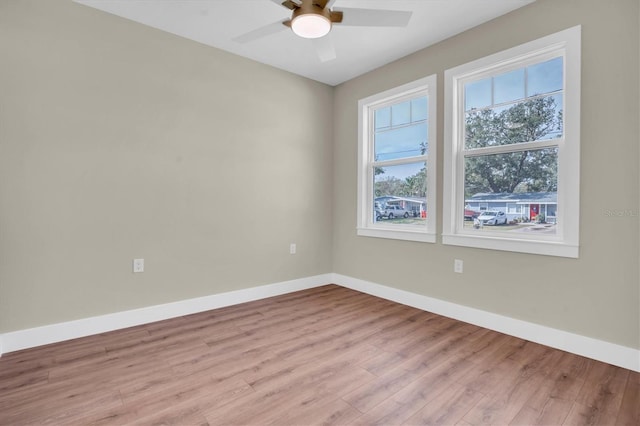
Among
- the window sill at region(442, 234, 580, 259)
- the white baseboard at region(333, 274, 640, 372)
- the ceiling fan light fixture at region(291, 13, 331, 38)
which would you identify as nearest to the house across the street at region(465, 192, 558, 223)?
the window sill at region(442, 234, 580, 259)

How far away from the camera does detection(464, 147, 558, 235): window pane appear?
2549 millimetres

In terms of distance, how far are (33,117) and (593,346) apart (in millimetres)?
4413

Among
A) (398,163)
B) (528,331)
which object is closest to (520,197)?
(528,331)

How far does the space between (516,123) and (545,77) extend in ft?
1.27

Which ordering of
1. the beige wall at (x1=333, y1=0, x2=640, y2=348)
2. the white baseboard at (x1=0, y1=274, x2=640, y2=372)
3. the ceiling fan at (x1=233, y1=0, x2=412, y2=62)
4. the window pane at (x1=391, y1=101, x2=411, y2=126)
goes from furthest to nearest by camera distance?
the window pane at (x1=391, y1=101, x2=411, y2=126) < the white baseboard at (x1=0, y1=274, x2=640, y2=372) < the beige wall at (x1=333, y1=0, x2=640, y2=348) < the ceiling fan at (x1=233, y1=0, x2=412, y2=62)

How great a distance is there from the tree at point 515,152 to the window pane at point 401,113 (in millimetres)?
735

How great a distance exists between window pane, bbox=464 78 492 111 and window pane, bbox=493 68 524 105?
0.19 ft

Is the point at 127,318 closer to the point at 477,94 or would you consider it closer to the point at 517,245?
the point at 517,245

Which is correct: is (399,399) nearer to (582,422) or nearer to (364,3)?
(582,422)

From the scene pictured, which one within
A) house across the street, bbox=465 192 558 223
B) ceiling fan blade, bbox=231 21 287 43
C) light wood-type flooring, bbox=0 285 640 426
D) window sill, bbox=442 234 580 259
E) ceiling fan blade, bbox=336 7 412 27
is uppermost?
ceiling fan blade, bbox=231 21 287 43

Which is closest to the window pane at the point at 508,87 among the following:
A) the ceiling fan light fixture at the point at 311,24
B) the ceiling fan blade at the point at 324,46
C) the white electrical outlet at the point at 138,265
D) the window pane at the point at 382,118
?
the window pane at the point at 382,118

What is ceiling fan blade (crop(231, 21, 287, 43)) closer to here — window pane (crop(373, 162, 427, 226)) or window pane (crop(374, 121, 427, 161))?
window pane (crop(374, 121, 427, 161))

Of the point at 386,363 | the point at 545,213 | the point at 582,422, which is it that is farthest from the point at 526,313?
the point at 386,363

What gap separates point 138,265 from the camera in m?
2.85
